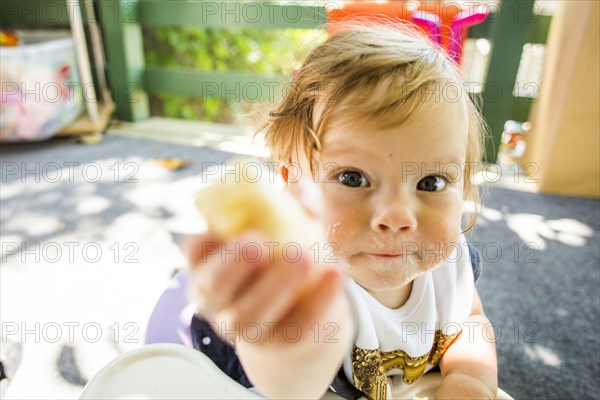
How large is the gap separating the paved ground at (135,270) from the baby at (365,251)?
23 cm

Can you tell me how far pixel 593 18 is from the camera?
47.3 inches

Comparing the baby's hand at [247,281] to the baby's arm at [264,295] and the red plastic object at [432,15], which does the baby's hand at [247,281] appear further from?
the red plastic object at [432,15]

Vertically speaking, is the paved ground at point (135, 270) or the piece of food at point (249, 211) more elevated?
the piece of food at point (249, 211)

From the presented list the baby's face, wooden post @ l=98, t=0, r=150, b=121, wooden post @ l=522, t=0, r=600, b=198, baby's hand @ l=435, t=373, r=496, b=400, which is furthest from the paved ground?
wooden post @ l=98, t=0, r=150, b=121

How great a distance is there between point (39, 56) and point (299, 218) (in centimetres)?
178

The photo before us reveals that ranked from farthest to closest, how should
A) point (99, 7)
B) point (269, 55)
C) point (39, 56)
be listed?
point (269, 55), point (99, 7), point (39, 56)

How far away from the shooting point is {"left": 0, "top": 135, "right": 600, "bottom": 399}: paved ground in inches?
29.9

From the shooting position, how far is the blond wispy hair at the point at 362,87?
43cm

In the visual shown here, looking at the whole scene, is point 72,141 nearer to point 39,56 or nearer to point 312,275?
point 39,56

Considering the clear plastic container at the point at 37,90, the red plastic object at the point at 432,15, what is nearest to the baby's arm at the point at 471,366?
the red plastic object at the point at 432,15

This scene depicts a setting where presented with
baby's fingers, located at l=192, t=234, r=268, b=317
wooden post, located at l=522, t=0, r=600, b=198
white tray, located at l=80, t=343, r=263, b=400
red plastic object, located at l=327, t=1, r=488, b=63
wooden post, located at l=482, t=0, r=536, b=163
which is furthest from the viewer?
wooden post, located at l=482, t=0, r=536, b=163

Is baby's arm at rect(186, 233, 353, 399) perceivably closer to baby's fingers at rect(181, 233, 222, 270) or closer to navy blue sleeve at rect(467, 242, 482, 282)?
baby's fingers at rect(181, 233, 222, 270)

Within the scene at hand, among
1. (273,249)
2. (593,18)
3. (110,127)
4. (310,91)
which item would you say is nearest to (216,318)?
(273,249)

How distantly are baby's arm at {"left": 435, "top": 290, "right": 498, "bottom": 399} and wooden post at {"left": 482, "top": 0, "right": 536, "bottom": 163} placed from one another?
3.64ft
